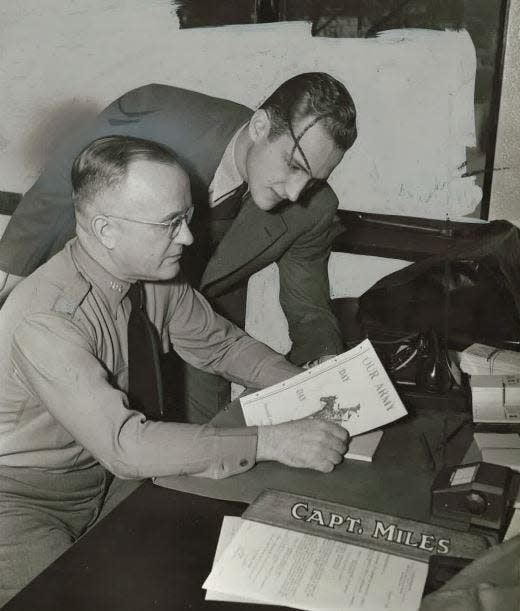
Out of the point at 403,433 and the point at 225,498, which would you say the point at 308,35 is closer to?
the point at 403,433

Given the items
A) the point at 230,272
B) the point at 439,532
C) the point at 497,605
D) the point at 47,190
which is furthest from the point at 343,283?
the point at 497,605

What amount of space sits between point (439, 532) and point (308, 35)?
1273mm

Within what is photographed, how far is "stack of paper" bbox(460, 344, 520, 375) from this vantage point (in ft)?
5.16

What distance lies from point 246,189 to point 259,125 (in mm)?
203

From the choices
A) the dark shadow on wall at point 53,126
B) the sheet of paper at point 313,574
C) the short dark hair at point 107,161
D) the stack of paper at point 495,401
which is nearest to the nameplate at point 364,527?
the sheet of paper at point 313,574

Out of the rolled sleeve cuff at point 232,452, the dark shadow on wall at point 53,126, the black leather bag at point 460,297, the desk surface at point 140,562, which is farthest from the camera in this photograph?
the dark shadow on wall at point 53,126

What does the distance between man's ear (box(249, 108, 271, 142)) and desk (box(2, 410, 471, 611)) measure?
3.20 feet

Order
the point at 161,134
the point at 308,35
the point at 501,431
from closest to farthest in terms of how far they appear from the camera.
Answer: the point at 501,431 < the point at 308,35 < the point at 161,134

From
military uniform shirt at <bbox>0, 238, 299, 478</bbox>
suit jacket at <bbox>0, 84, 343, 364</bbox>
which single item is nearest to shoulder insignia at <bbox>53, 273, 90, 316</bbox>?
military uniform shirt at <bbox>0, 238, 299, 478</bbox>

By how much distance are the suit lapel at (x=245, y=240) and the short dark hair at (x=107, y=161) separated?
0.54 meters

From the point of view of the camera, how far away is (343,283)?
208cm

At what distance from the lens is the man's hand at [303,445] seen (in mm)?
1286

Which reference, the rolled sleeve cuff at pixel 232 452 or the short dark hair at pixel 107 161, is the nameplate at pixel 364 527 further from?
the short dark hair at pixel 107 161

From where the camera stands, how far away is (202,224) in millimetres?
2021
